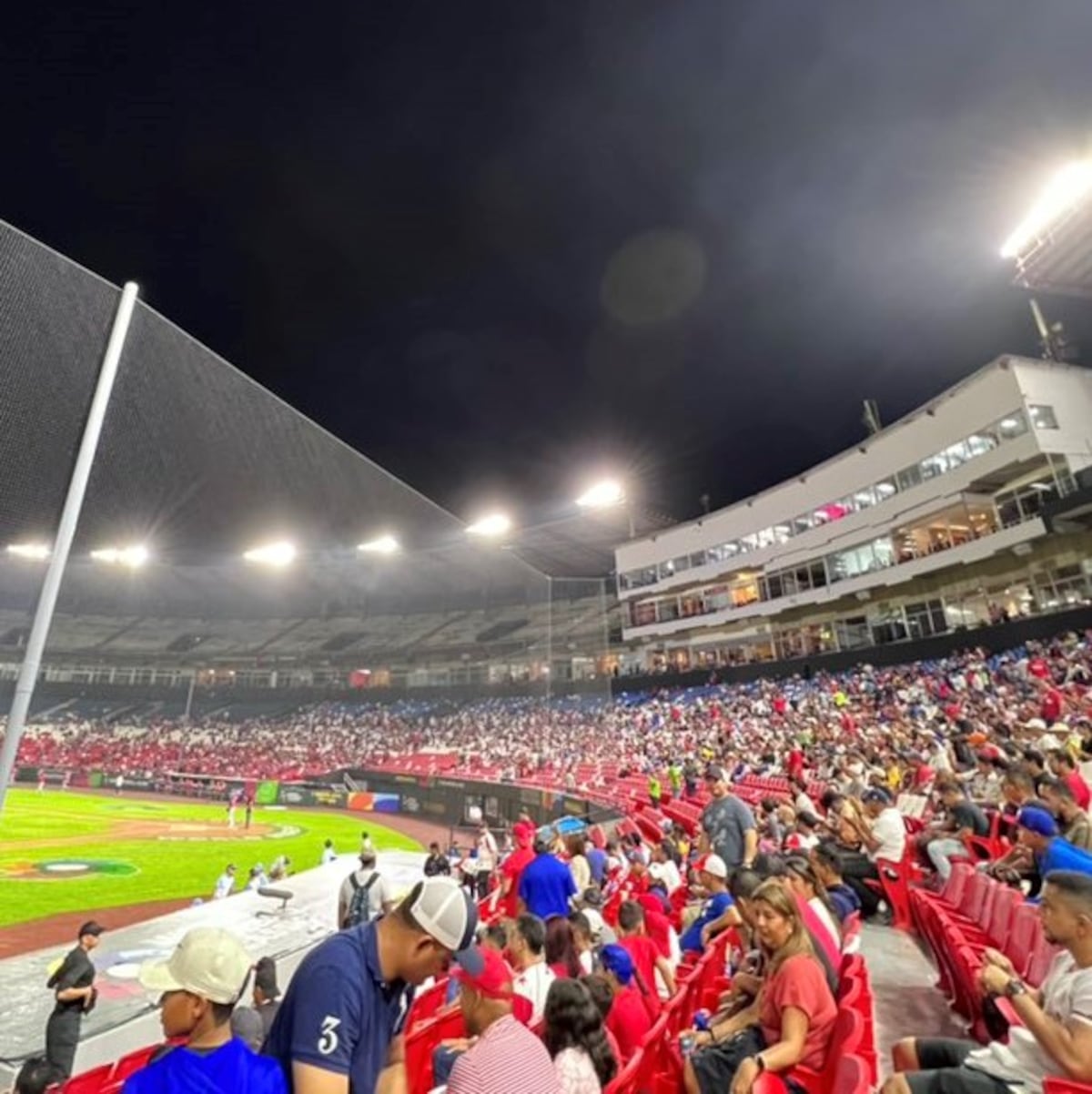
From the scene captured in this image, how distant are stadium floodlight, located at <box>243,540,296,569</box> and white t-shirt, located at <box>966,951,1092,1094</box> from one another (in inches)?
261

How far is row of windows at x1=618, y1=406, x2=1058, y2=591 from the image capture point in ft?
70.2

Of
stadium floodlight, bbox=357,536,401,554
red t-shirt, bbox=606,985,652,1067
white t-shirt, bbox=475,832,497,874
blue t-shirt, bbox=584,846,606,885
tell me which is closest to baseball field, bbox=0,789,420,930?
white t-shirt, bbox=475,832,497,874

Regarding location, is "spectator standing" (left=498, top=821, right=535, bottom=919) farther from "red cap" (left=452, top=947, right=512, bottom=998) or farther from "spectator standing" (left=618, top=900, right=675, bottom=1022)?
"red cap" (left=452, top=947, right=512, bottom=998)

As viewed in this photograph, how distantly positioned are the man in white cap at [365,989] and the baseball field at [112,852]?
4942 mm

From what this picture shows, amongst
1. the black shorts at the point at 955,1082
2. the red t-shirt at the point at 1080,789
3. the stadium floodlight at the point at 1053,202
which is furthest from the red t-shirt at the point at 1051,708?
the stadium floodlight at the point at 1053,202

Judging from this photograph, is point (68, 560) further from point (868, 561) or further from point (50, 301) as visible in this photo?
point (868, 561)

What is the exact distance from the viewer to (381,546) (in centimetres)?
896

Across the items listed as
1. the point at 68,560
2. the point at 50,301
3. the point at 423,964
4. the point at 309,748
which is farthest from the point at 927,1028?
the point at 309,748

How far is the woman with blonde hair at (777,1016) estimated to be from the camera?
2.29m

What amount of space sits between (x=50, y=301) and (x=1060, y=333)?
33.0 metres

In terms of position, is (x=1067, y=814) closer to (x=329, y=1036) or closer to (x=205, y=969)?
(x=329, y=1036)

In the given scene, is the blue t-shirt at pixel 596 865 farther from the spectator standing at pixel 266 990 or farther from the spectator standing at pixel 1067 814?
the spectator standing at pixel 1067 814

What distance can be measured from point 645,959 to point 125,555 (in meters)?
4.94

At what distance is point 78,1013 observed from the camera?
413cm
